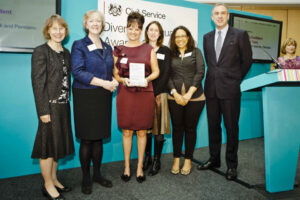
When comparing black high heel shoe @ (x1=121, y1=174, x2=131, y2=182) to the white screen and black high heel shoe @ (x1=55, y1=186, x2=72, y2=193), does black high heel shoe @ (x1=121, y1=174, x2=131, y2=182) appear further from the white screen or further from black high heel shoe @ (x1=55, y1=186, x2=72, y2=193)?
the white screen

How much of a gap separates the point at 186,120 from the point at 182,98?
0.29m

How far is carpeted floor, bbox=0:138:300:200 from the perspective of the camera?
206cm

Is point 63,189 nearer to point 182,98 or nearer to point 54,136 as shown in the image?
point 54,136

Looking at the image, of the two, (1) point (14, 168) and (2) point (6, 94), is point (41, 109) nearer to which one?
(2) point (6, 94)

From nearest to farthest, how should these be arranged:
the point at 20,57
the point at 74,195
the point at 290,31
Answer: the point at 74,195
the point at 20,57
the point at 290,31

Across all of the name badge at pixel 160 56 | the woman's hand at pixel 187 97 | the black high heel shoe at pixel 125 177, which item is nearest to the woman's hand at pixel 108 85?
the name badge at pixel 160 56

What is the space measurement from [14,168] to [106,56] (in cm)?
168

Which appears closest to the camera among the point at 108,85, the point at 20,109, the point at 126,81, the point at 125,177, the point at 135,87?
the point at 108,85

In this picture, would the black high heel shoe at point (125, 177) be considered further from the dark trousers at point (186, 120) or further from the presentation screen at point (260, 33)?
the presentation screen at point (260, 33)

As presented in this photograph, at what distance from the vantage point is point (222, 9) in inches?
96.1

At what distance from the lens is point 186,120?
257 cm

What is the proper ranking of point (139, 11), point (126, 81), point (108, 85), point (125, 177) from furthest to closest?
point (139, 11) < point (125, 177) < point (126, 81) < point (108, 85)

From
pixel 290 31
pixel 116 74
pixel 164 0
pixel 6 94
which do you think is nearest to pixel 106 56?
pixel 116 74

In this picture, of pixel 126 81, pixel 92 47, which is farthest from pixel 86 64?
pixel 126 81
